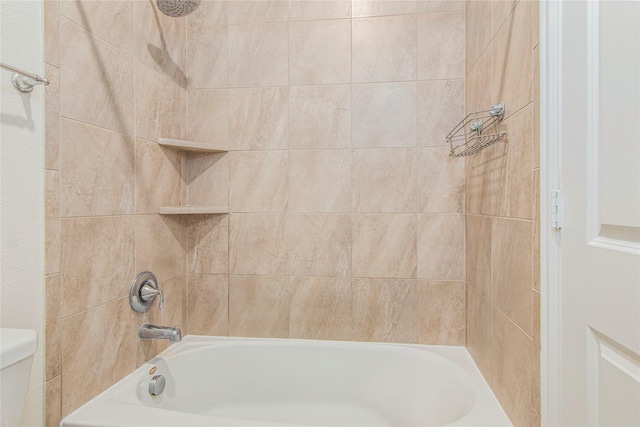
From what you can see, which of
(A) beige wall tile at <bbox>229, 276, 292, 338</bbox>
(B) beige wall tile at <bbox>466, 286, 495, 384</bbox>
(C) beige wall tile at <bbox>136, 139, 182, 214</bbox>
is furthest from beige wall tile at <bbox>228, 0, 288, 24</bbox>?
(B) beige wall tile at <bbox>466, 286, 495, 384</bbox>

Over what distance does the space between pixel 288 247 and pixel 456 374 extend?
0.94 meters

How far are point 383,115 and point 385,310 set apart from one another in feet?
3.15

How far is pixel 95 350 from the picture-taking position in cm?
123

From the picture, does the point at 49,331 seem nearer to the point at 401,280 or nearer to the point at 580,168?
the point at 401,280

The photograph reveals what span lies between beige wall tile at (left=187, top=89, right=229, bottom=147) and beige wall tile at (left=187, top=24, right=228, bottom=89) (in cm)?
5

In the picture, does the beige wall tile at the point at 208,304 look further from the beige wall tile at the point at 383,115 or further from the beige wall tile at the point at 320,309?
the beige wall tile at the point at 383,115

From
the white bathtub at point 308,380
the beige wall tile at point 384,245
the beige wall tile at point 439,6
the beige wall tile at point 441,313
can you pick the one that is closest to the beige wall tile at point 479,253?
the beige wall tile at point 441,313

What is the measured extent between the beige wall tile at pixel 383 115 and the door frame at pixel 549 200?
2.66ft

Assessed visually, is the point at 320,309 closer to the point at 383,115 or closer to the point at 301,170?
the point at 301,170

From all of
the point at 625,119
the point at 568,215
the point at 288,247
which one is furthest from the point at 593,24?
the point at 288,247

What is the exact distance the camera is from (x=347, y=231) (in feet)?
5.67

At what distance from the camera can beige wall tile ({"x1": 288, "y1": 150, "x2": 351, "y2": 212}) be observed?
1.73 m

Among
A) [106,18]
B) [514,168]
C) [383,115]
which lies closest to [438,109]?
[383,115]

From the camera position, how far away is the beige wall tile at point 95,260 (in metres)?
1.13
